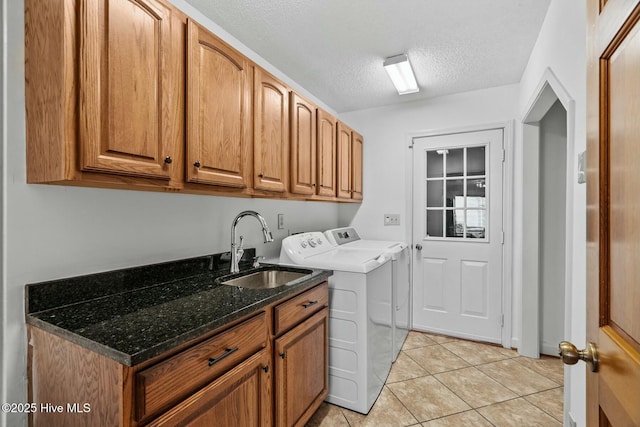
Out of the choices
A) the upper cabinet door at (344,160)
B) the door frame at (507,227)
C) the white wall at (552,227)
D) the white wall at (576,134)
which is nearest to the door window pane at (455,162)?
the door frame at (507,227)

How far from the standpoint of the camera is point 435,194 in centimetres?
301

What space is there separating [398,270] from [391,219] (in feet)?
2.02

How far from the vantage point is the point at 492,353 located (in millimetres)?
2580

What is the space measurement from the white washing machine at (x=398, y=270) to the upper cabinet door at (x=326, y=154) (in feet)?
1.61

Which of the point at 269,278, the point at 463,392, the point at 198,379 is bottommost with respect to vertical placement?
the point at 463,392

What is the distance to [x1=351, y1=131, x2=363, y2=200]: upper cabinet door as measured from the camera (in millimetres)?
3025

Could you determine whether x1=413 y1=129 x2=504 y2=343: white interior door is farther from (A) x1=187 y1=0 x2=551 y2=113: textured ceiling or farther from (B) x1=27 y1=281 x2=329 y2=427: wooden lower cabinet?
(B) x1=27 y1=281 x2=329 y2=427: wooden lower cabinet

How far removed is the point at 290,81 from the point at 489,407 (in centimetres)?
288

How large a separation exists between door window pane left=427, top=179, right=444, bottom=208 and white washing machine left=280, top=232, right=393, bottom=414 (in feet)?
4.32

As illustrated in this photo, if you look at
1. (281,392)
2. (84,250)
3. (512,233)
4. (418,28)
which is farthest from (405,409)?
(418,28)

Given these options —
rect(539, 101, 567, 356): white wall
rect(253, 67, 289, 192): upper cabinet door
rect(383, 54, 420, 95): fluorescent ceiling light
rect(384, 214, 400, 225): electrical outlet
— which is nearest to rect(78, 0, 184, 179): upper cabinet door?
rect(253, 67, 289, 192): upper cabinet door

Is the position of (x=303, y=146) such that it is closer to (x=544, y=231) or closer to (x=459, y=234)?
(x=459, y=234)

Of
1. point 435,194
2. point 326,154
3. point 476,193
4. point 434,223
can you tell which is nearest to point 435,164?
point 435,194

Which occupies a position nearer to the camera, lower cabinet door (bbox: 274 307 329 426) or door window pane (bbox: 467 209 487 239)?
lower cabinet door (bbox: 274 307 329 426)
